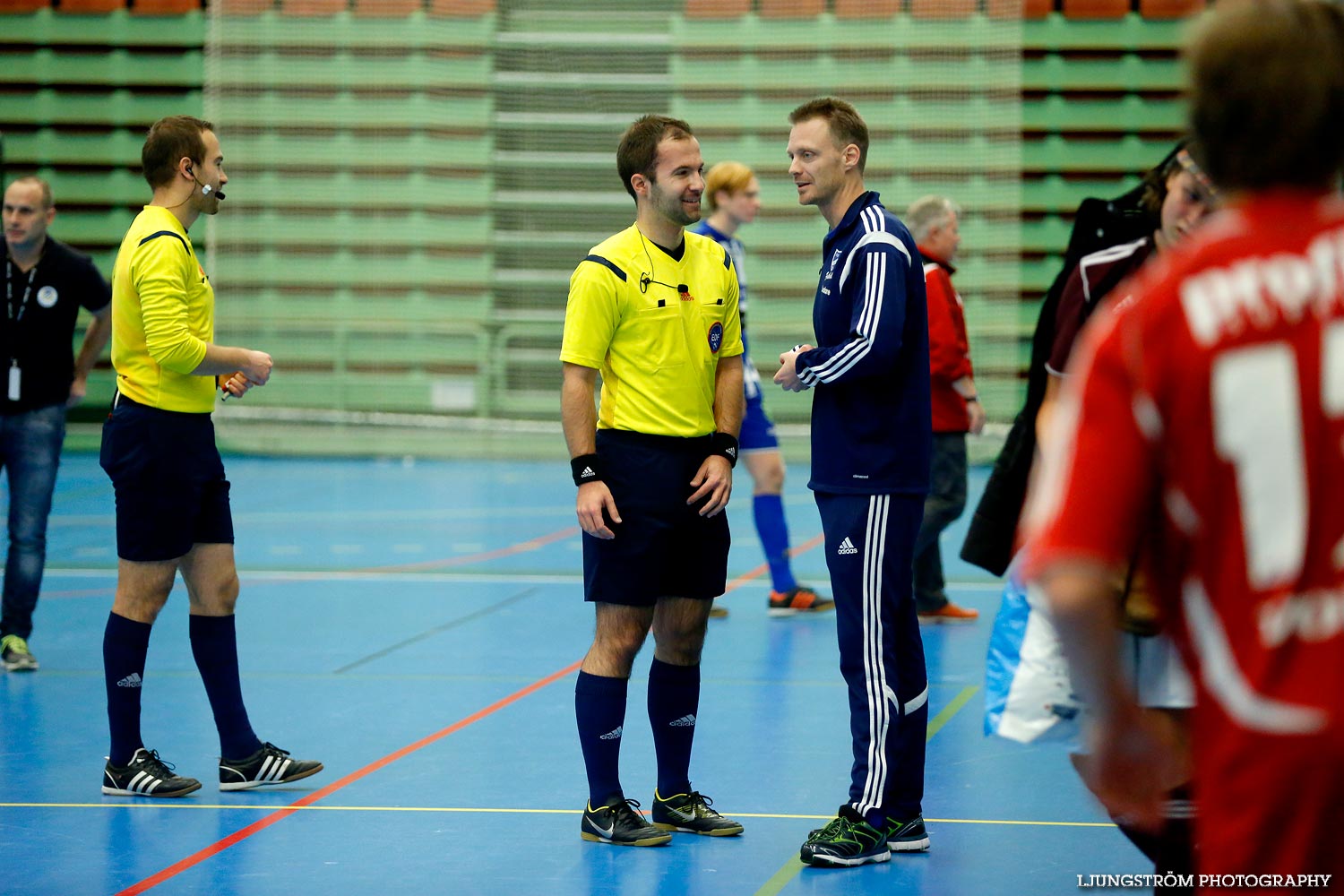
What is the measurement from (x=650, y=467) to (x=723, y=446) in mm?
237

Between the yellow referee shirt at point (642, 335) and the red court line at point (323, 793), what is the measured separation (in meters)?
0.86

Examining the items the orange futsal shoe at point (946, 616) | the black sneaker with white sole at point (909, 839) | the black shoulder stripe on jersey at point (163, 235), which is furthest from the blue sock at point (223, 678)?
the orange futsal shoe at point (946, 616)

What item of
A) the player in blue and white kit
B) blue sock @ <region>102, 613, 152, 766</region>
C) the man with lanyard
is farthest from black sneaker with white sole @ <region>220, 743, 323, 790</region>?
the player in blue and white kit

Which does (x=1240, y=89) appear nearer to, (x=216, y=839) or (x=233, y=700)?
(x=216, y=839)

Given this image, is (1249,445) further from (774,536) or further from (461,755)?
(774,536)

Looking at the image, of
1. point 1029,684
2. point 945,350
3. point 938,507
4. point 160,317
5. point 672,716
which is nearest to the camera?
point 1029,684

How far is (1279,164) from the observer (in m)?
1.48

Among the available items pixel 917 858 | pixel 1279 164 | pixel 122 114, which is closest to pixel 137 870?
pixel 917 858

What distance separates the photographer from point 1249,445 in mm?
1454

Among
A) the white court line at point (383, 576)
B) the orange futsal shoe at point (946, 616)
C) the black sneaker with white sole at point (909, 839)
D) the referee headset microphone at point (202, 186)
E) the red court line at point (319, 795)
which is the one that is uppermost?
the referee headset microphone at point (202, 186)

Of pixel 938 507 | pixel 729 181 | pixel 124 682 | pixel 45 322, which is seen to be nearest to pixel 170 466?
pixel 124 682

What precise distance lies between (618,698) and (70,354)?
3.76 metres

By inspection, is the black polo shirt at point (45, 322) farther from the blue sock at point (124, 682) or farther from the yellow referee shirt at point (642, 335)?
the yellow referee shirt at point (642, 335)

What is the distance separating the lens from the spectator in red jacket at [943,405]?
Result: 696 centimetres
